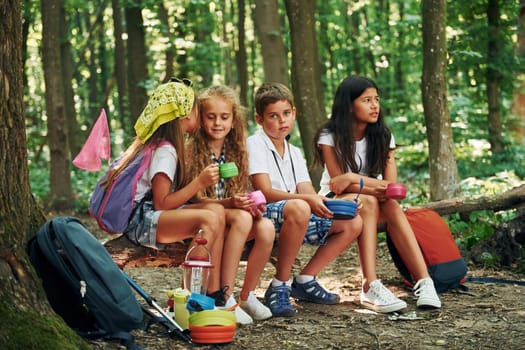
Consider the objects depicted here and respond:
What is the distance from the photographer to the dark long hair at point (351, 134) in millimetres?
5621

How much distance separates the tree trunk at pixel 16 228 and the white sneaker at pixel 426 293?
8.10 feet

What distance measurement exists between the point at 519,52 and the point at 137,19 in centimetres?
667

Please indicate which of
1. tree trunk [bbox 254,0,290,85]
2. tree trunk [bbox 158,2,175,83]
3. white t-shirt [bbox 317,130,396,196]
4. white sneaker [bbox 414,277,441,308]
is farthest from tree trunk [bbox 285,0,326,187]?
tree trunk [bbox 158,2,175,83]

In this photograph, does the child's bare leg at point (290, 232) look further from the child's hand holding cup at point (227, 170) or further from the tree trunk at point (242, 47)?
the tree trunk at point (242, 47)

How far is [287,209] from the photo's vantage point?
5023 millimetres

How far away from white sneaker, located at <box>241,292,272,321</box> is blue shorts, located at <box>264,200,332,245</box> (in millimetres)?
515

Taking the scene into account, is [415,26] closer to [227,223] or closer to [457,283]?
[457,283]

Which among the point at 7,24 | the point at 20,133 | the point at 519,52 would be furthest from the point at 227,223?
the point at 519,52

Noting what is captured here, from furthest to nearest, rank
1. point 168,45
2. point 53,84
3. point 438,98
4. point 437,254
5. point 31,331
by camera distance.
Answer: point 168,45 → point 53,84 → point 438,98 → point 437,254 → point 31,331

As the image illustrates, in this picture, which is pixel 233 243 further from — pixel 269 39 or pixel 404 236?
pixel 269 39

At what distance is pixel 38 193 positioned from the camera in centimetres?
1425

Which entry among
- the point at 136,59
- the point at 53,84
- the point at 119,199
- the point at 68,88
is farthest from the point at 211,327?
the point at 68,88

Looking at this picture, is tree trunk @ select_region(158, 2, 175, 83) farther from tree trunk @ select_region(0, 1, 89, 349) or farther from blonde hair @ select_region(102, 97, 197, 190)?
tree trunk @ select_region(0, 1, 89, 349)

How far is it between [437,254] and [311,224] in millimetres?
1014
